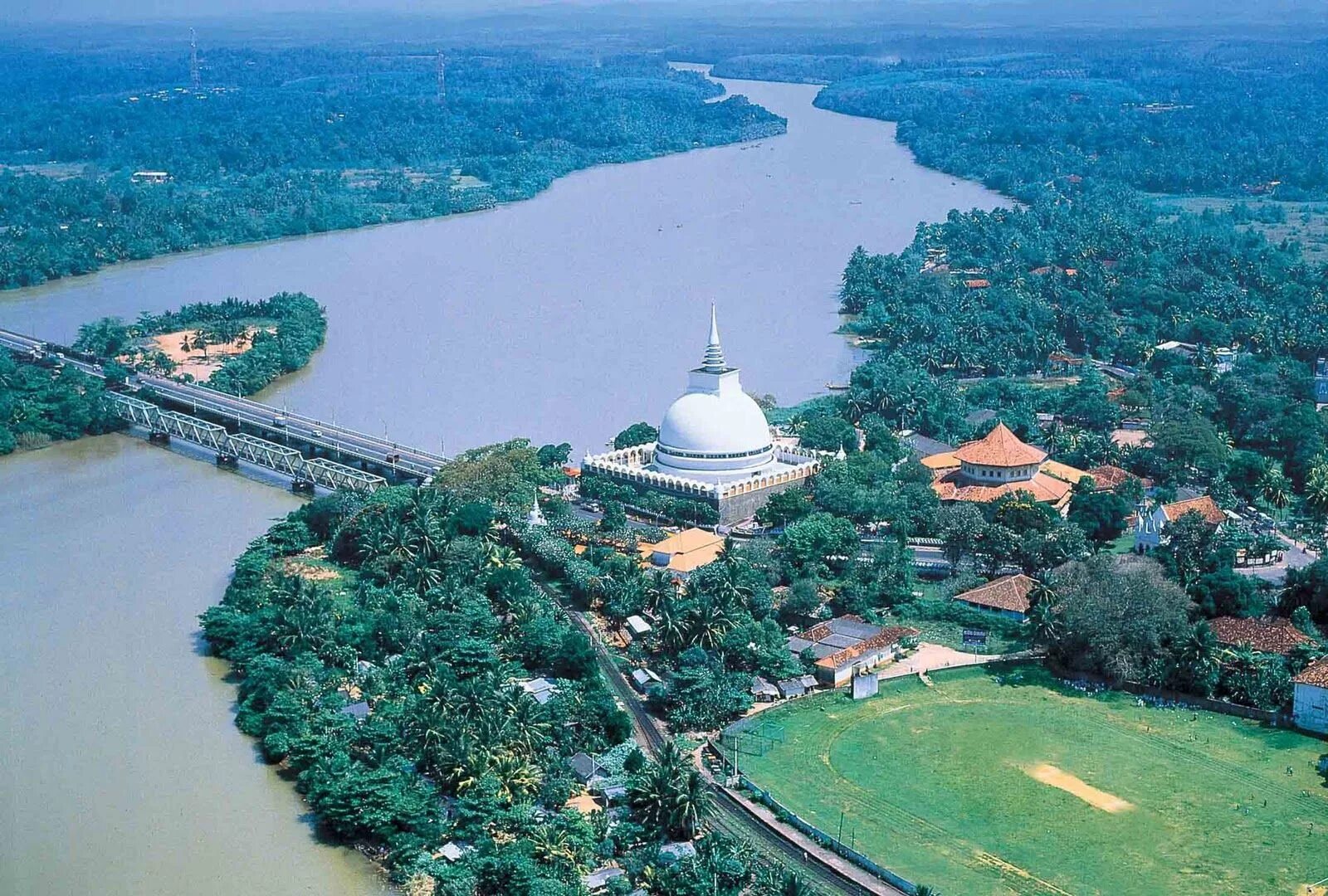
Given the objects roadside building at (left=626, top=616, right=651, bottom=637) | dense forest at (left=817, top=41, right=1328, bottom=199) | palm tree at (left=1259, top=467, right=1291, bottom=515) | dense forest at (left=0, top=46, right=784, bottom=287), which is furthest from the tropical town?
dense forest at (left=817, top=41, right=1328, bottom=199)

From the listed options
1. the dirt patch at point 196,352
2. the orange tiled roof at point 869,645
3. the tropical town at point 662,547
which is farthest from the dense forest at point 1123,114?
the orange tiled roof at point 869,645

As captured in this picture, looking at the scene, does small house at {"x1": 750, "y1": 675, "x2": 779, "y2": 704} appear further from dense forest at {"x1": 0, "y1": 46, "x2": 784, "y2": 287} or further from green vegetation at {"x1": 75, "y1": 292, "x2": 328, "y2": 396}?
dense forest at {"x1": 0, "y1": 46, "x2": 784, "y2": 287}

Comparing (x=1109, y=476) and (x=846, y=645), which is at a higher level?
(x=846, y=645)

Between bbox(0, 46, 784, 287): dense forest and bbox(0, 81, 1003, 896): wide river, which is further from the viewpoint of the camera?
bbox(0, 46, 784, 287): dense forest

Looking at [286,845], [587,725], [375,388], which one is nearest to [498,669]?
[587,725]

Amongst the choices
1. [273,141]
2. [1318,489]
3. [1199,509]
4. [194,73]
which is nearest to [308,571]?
[1199,509]

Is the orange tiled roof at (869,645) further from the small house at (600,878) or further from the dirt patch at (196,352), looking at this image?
the dirt patch at (196,352)

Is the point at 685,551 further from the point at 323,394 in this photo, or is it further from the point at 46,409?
the point at 46,409
